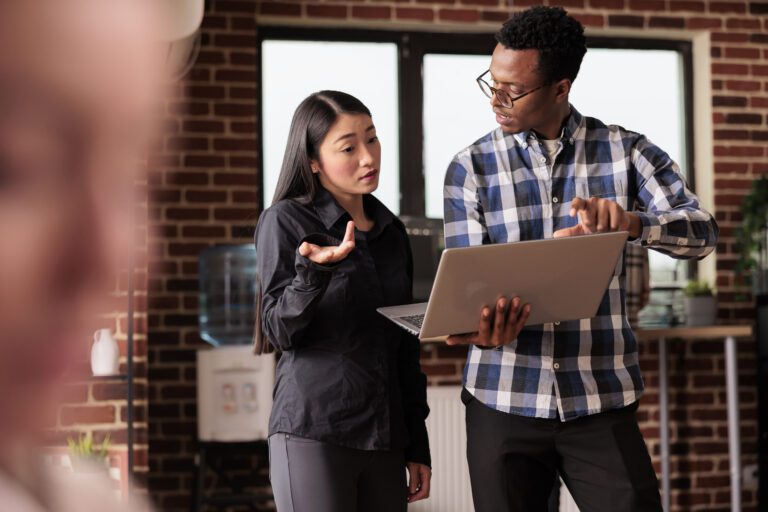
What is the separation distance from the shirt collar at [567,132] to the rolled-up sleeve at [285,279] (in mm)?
523

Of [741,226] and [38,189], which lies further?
[741,226]

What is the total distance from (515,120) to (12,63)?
1672 mm

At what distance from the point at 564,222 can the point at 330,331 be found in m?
0.54

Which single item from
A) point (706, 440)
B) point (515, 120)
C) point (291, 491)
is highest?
point (515, 120)

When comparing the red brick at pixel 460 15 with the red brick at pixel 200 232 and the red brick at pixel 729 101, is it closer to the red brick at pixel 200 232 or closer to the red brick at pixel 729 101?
the red brick at pixel 729 101

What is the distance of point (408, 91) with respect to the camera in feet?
14.9

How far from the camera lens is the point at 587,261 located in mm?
1644

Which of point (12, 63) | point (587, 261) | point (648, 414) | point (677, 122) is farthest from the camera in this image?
point (677, 122)

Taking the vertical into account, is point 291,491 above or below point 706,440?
above

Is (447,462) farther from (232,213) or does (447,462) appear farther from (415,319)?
(415,319)

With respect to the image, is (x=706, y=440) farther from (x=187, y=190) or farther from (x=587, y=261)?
(x=587, y=261)

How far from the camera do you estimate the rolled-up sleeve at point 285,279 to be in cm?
160

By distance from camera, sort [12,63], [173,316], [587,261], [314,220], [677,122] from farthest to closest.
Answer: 1. [677,122]
2. [173,316]
3. [314,220]
4. [587,261]
5. [12,63]

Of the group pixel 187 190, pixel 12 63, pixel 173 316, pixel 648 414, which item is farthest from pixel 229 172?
pixel 12 63
